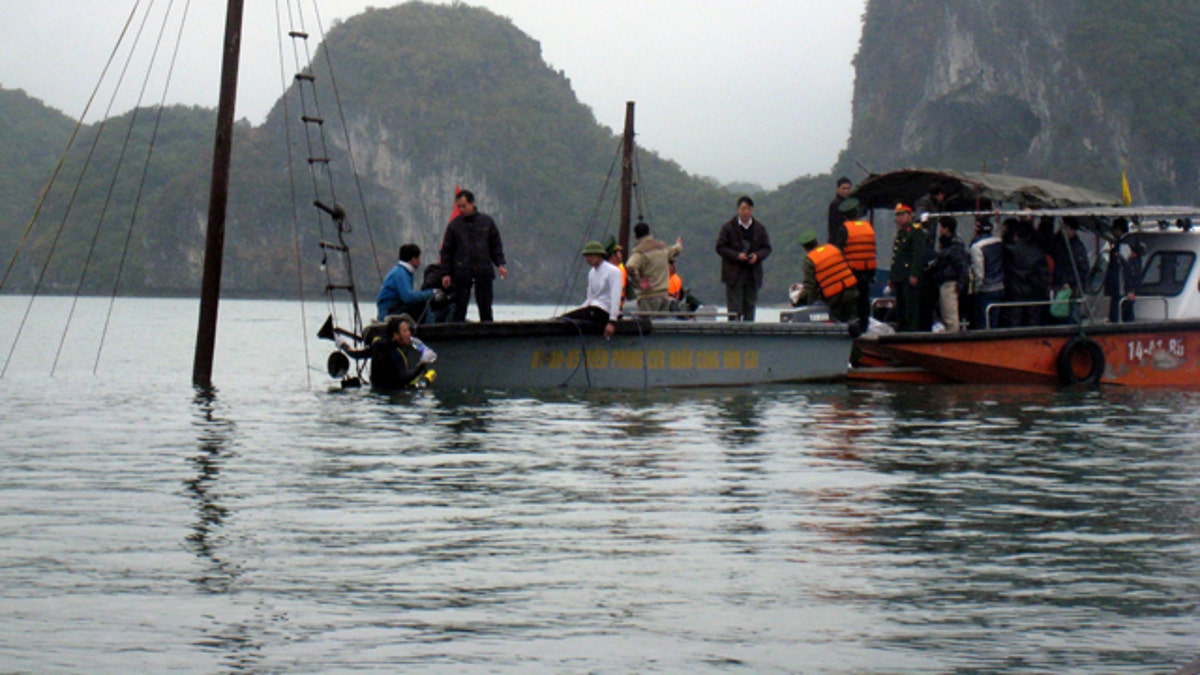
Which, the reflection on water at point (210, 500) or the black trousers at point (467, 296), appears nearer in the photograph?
the reflection on water at point (210, 500)

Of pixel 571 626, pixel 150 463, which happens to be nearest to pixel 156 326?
pixel 150 463

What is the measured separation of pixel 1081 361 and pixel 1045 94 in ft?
360

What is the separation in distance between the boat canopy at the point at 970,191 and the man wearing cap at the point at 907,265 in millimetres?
1969

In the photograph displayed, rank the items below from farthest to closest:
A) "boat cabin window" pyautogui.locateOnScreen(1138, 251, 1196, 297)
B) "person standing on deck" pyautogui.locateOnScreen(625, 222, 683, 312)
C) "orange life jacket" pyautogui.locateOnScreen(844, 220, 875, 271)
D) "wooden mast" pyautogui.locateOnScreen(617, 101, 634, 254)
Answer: "wooden mast" pyautogui.locateOnScreen(617, 101, 634, 254) → "boat cabin window" pyautogui.locateOnScreen(1138, 251, 1196, 297) → "orange life jacket" pyautogui.locateOnScreen(844, 220, 875, 271) → "person standing on deck" pyautogui.locateOnScreen(625, 222, 683, 312)

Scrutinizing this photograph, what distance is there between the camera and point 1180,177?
113250mm

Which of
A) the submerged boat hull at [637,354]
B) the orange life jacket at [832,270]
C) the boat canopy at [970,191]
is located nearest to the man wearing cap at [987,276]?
the boat canopy at [970,191]

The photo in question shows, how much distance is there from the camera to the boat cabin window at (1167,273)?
2156 centimetres

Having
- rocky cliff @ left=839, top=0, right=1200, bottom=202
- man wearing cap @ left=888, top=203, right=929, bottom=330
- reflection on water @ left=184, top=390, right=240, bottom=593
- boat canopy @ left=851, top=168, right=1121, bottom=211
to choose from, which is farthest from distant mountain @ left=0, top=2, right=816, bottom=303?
reflection on water @ left=184, top=390, right=240, bottom=593

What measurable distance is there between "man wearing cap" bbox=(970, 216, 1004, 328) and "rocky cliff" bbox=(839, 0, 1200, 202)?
92669 millimetres

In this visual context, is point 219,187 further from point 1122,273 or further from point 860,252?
point 1122,273

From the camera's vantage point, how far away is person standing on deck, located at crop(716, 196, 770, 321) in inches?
799

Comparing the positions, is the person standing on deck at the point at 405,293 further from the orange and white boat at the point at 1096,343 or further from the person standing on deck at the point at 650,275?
the orange and white boat at the point at 1096,343

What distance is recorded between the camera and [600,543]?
817 centimetres

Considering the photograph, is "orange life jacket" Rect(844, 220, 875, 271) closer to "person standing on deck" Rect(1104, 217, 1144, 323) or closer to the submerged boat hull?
the submerged boat hull
